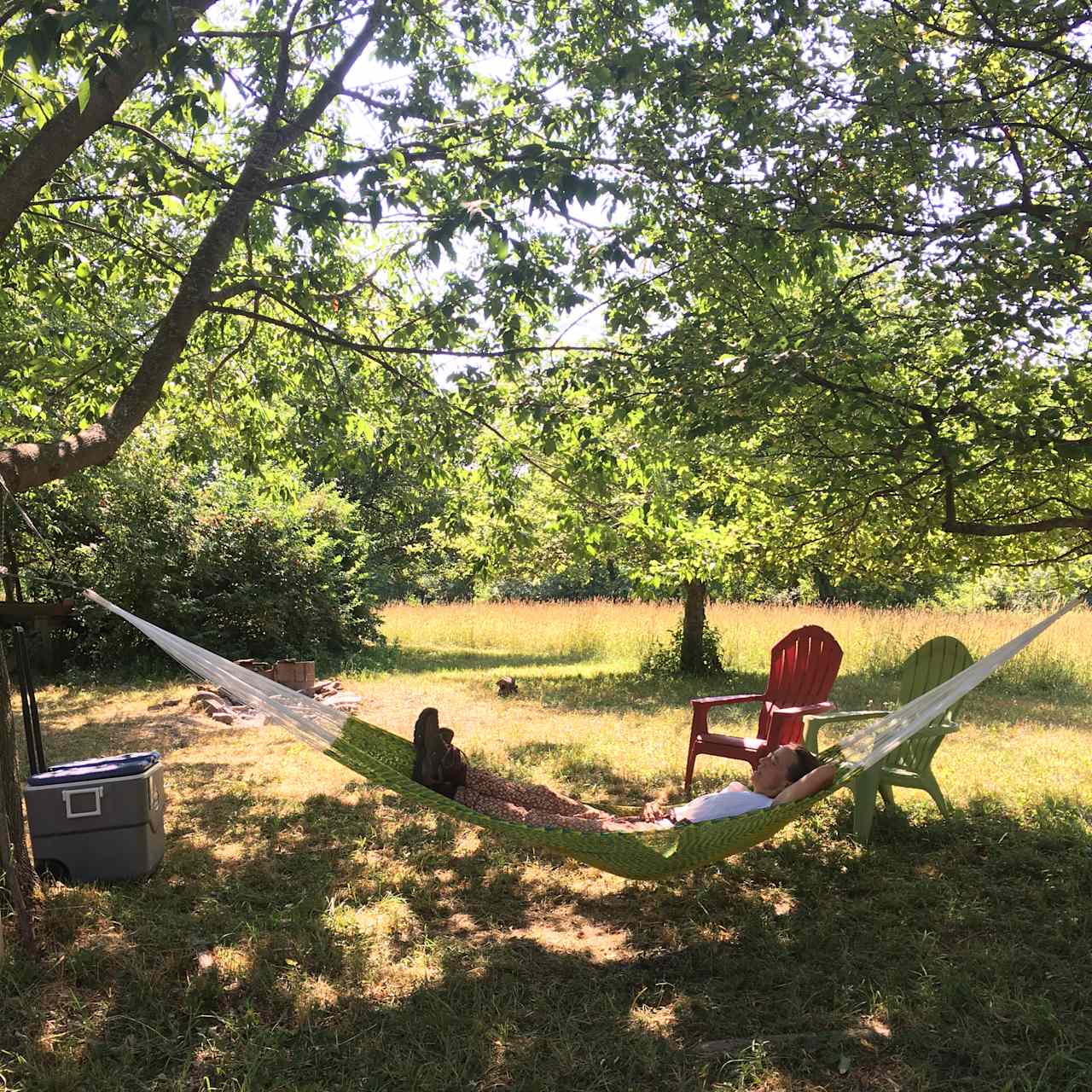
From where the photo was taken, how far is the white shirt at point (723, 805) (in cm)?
317

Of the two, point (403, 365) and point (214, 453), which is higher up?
point (403, 365)

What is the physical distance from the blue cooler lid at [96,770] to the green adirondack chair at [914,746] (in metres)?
2.91

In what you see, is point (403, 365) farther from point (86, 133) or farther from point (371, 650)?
point (371, 650)

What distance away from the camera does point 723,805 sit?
3207 millimetres

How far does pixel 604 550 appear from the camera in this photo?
5.35m

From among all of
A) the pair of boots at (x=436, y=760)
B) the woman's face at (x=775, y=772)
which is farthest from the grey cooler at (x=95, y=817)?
the woman's face at (x=775, y=772)

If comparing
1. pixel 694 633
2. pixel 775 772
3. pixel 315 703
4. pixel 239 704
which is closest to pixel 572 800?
pixel 775 772

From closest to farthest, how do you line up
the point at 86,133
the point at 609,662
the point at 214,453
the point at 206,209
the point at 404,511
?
the point at 86,133, the point at 206,209, the point at 404,511, the point at 214,453, the point at 609,662

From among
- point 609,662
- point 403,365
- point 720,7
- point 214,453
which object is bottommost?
point 609,662

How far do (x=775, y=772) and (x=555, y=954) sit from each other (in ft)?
3.56

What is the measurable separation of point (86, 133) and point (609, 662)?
28.5ft

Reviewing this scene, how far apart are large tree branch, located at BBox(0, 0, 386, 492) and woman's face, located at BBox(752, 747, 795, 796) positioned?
278cm

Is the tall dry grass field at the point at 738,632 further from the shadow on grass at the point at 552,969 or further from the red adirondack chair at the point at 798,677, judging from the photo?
the shadow on grass at the point at 552,969

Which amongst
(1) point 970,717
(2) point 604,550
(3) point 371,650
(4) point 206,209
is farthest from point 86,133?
(3) point 371,650
